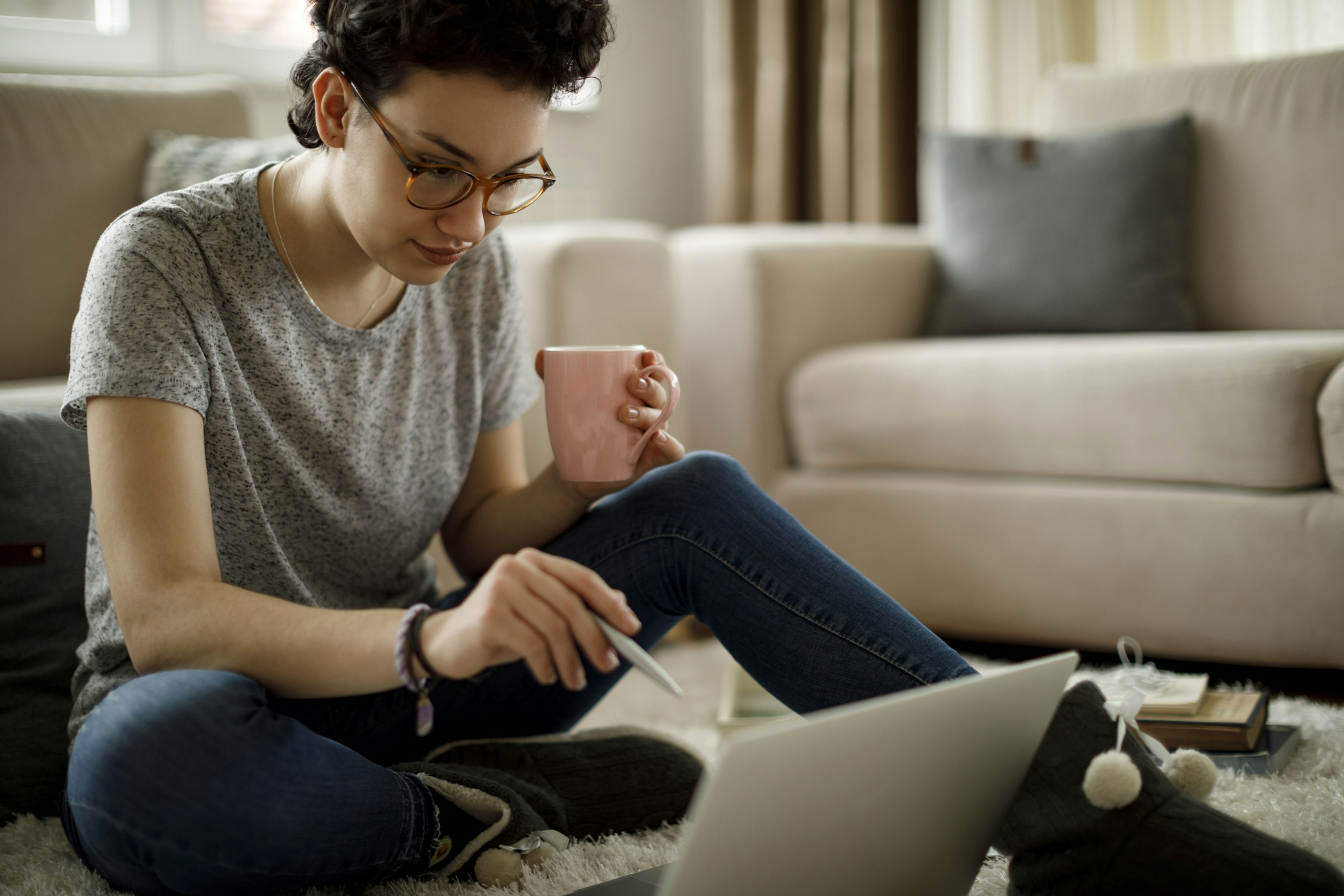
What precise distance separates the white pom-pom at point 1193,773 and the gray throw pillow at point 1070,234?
1.21 metres

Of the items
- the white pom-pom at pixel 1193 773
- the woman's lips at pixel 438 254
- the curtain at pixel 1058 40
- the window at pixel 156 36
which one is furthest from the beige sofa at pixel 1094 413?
the window at pixel 156 36

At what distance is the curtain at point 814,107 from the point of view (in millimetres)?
3002

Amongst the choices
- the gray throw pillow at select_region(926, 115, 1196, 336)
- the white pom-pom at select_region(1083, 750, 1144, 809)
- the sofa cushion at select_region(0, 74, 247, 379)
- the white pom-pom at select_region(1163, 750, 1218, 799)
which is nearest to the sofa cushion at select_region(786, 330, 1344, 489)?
the gray throw pillow at select_region(926, 115, 1196, 336)

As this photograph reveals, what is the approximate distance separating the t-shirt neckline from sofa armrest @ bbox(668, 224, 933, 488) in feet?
2.81

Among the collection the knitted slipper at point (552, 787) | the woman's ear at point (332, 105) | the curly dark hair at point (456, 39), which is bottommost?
the knitted slipper at point (552, 787)

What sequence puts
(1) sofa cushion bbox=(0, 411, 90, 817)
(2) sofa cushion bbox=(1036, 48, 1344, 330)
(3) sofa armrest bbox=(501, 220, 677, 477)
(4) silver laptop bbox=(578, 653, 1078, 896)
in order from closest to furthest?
(4) silver laptop bbox=(578, 653, 1078, 896) → (1) sofa cushion bbox=(0, 411, 90, 817) → (3) sofa armrest bbox=(501, 220, 677, 477) → (2) sofa cushion bbox=(1036, 48, 1344, 330)

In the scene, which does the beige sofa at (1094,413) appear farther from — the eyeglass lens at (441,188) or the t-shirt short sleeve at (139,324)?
the t-shirt short sleeve at (139,324)

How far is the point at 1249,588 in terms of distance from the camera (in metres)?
1.50

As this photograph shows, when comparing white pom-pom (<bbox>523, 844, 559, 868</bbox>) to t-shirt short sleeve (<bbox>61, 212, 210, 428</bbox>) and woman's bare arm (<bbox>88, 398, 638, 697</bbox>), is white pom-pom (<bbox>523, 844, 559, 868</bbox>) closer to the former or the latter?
woman's bare arm (<bbox>88, 398, 638, 697</bbox>)

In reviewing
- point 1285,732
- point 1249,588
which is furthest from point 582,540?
point 1249,588

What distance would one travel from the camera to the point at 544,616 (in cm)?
65

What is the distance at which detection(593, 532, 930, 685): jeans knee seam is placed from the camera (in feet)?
2.81

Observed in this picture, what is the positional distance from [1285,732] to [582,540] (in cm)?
79

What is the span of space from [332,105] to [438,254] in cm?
14
